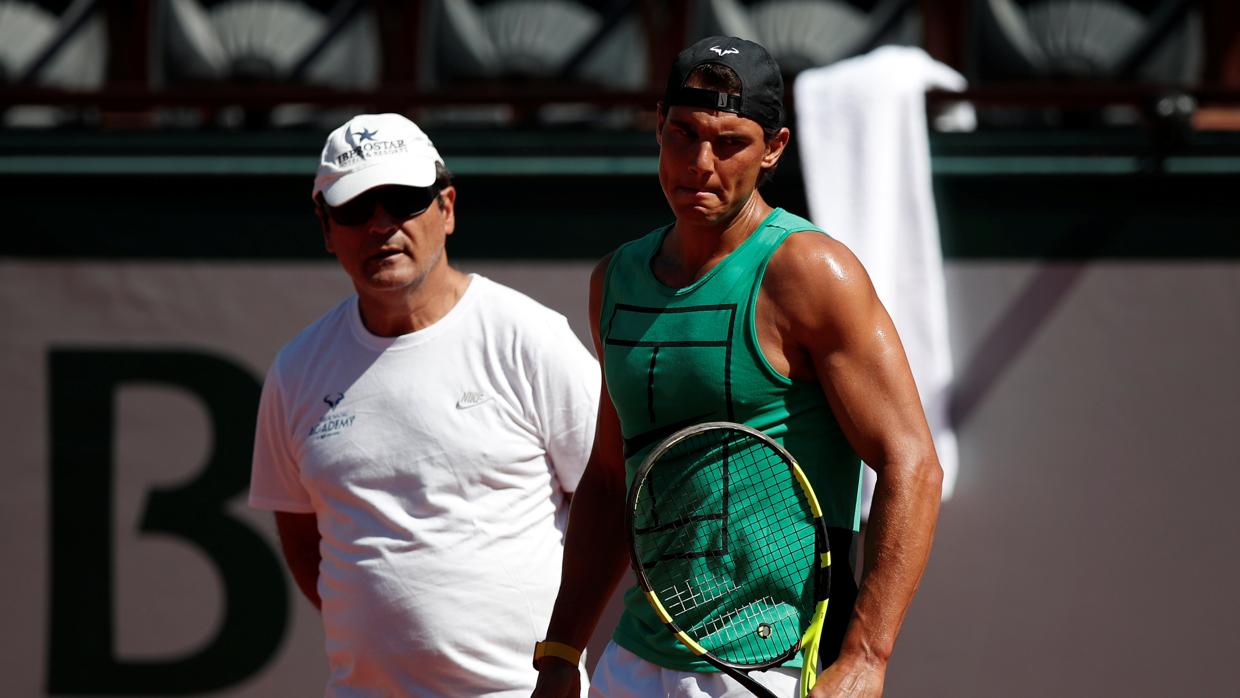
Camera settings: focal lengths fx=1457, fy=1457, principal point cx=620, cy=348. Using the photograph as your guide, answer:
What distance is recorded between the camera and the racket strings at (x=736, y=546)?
2137 millimetres

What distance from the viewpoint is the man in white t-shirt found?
291cm

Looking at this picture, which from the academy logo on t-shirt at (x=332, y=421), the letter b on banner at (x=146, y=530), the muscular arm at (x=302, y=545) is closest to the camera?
the academy logo on t-shirt at (x=332, y=421)

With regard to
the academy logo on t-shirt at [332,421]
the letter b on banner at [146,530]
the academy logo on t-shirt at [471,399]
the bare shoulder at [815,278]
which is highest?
the bare shoulder at [815,278]

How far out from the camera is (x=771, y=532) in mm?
2145

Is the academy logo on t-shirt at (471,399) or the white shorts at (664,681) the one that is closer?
the white shorts at (664,681)

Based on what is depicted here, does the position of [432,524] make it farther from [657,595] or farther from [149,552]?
[149,552]

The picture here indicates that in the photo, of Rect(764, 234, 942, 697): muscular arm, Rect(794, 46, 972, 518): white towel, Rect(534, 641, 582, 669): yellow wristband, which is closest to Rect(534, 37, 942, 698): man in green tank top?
Rect(764, 234, 942, 697): muscular arm

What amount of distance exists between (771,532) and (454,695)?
40.6 inches

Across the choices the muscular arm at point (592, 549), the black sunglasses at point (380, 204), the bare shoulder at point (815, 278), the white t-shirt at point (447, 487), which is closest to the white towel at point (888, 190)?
the white t-shirt at point (447, 487)

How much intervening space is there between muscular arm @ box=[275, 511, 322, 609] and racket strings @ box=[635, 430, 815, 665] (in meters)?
1.33

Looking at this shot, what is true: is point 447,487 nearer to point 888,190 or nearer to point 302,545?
point 302,545

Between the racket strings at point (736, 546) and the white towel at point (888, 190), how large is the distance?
6.43 feet

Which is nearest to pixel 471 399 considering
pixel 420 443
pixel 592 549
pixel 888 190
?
pixel 420 443

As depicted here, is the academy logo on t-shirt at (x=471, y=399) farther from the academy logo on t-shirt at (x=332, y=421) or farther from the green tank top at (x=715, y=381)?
the green tank top at (x=715, y=381)
